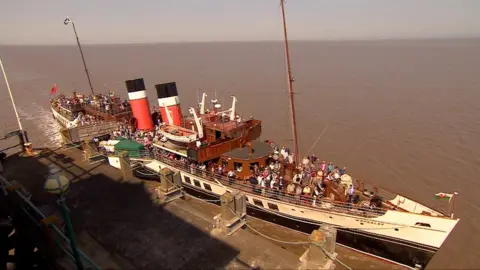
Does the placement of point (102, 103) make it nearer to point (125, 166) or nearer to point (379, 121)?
point (125, 166)

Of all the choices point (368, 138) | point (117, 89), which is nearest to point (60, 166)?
point (368, 138)

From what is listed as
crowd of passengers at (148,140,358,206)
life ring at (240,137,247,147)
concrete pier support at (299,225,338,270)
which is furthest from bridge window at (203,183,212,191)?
concrete pier support at (299,225,338,270)

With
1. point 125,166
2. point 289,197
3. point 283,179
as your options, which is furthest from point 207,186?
point 289,197

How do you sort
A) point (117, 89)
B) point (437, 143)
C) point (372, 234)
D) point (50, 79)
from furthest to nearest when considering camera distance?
point (50, 79) → point (117, 89) → point (437, 143) → point (372, 234)

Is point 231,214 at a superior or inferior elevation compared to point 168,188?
inferior

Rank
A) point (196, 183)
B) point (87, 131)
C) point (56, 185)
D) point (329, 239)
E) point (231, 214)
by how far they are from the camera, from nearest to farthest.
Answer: point (56, 185) < point (329, 239) < point (231, 214) < point (196, 183) < point (87, 131)

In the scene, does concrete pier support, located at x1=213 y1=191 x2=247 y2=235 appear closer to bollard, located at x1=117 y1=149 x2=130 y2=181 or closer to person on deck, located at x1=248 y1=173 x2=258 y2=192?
person on deck, located at x1=248 y1=173 x2=258 y2=192

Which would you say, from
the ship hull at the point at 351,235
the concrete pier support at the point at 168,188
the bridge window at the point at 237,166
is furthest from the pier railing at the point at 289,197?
the concrete pier support at the point at 168,188

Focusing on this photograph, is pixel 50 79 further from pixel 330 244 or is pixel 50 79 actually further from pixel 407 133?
pixel 330 244
